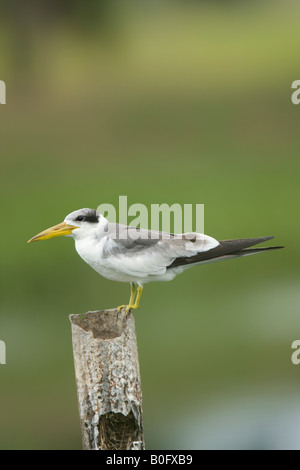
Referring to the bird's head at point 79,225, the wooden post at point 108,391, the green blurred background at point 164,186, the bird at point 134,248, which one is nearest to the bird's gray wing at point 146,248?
the bird at point 134,248

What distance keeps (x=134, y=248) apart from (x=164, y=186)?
5853mm

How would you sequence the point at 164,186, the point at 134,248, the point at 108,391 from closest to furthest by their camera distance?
the point at 108,391, the point at 134,248, the point at 164,186

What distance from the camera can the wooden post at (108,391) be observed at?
4.00 m

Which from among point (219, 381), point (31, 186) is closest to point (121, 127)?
point (31, 186)

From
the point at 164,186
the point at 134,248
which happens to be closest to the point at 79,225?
the point at 134,248

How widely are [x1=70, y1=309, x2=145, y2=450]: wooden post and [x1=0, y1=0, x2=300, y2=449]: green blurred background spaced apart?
1.73 meters

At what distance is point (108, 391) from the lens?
4.00 m

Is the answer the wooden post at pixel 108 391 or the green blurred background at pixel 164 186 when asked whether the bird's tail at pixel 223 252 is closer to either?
the wooden post at pixel 108 391

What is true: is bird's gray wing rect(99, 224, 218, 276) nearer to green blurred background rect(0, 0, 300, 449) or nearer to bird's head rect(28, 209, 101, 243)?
bird's head rect(28, 209, 101, 243)

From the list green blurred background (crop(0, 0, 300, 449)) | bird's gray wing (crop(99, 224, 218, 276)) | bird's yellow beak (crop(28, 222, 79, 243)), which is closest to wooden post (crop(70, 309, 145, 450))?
bird's gray wing (crop(99, 224, 218, 276))

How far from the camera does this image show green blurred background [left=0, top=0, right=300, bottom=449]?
6426mm

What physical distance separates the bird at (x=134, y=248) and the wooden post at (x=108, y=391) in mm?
577

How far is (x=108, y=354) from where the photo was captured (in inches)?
158

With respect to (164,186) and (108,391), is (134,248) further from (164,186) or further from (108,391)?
(164,186)
